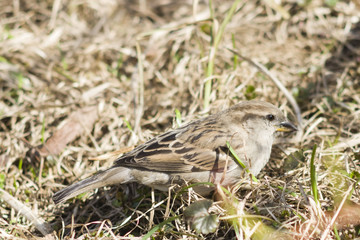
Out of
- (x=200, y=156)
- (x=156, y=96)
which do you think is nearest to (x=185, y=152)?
(x=200, y=156)

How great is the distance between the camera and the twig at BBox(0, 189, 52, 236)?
11.0 feet

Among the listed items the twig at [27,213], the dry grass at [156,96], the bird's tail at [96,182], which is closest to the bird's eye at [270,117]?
the dry grass at [156,96]

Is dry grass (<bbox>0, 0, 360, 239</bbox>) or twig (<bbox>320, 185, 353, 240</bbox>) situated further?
dry grass (<bbox>0, 0, 360, 239</bbox>)

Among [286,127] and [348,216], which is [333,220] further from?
[286,127]

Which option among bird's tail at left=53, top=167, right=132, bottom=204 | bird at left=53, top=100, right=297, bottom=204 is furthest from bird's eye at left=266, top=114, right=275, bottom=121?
bird's tail at left=53, top=167, right=132, bottom=204

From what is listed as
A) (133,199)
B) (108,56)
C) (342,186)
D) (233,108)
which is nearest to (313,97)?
(233,108)

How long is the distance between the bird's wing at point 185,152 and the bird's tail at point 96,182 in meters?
0.07

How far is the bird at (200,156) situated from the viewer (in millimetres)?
3402

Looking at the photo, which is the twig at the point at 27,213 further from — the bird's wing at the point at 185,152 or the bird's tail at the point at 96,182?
the bird's wing at the point at 185,152

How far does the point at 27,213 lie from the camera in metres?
3.46

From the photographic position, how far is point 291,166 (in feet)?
11.0

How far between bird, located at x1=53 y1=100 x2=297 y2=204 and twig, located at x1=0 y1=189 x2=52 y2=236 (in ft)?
0.84

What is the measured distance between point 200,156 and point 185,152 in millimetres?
137

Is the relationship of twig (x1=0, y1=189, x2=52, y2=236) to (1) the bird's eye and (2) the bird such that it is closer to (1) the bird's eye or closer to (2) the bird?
(2) the bird
